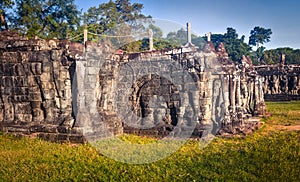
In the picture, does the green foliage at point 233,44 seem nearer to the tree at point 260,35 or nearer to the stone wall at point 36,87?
the tree at point 260,35

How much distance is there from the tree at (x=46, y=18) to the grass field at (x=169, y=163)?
15423 millimetres

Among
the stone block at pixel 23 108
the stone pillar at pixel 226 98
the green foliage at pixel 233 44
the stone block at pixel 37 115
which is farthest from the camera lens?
the green foliage at pixel 233 44

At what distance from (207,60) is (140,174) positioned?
3738 mm

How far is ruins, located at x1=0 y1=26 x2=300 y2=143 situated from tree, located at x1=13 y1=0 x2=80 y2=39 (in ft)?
43.8

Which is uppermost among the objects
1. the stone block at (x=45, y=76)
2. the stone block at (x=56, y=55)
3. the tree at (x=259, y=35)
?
the tree at (x=259, y=35)

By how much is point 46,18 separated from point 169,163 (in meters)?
21.3

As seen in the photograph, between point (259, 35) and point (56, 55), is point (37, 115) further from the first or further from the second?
point (259, 35)

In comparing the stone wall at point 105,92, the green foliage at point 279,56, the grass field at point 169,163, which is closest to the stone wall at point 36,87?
the stone wall at point 105,92

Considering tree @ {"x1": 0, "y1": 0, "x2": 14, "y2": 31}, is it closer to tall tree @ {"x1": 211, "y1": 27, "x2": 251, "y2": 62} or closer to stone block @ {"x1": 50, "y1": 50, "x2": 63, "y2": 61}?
stone block @ {"x1": 50, "y1": 50, "x2": 63, "y2": 61}

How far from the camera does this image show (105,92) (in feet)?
24.1

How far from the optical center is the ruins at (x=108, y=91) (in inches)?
260

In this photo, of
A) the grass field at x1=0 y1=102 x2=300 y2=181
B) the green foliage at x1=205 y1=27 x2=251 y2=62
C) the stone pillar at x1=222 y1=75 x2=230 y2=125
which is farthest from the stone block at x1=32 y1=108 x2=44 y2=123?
the green foliage at x1=205 y1=27 x2=251 y2=62

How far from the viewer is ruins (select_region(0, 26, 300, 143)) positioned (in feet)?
21.7

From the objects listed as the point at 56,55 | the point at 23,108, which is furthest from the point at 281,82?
the point at 23,108
